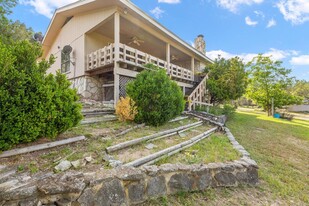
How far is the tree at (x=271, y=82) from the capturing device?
58.1 feet

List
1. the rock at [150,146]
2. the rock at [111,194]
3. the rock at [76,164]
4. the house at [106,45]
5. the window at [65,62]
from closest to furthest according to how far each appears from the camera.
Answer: the rock at [111,194] < the rock at [76,164] < the rock at [150,146] < the house at [106,45] < the window at [65,62]

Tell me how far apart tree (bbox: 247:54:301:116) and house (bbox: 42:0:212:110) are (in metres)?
9.38

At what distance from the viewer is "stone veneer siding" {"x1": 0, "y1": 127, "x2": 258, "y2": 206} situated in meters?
2.12

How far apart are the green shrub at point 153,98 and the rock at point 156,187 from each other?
303 cm

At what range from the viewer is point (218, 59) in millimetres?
14414

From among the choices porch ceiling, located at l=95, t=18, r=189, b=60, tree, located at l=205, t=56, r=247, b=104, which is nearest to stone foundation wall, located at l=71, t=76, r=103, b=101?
porch ceiling, located at l=95, t=18, r=189, b=60

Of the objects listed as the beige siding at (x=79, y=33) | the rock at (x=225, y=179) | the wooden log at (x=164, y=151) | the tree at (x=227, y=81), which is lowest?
the rock at (x=225, y=179)

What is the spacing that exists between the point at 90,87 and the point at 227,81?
9.77 m

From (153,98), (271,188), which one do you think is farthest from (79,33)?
(271,188)

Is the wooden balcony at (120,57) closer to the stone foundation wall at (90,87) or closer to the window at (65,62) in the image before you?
the stone foundation wall at (90,87)

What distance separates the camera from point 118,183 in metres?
2.59

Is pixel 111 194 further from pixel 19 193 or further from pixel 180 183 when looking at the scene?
pixel 180 183

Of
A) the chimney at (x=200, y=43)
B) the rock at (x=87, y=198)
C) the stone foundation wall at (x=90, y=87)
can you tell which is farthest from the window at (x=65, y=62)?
the chimney at (x=200, y=43)

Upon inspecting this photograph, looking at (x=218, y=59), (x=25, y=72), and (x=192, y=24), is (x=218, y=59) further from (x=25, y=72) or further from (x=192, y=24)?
(x=25, y=72)
